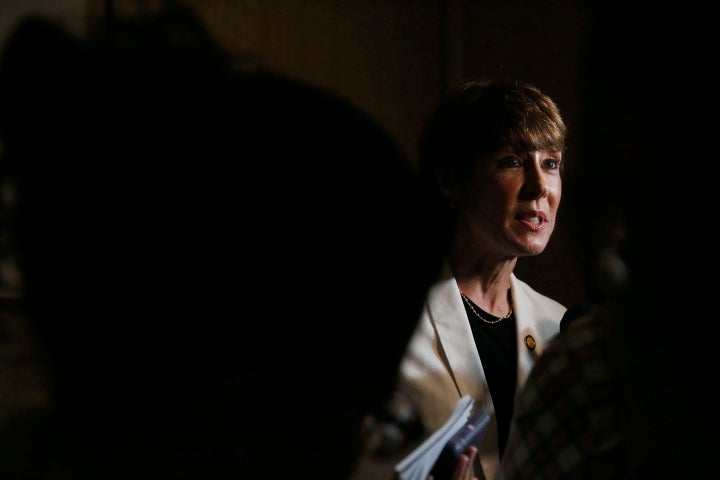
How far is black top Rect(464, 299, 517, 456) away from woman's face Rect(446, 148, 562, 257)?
0.54ft

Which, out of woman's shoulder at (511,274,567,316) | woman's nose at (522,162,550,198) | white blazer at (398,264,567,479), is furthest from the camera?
woman's shoulder at (511,274,567,316)

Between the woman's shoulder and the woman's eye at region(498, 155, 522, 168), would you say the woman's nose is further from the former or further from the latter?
the woman's shoulder

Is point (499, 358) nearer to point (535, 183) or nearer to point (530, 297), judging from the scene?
point (530, 297)

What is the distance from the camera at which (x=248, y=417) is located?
1.71 ft

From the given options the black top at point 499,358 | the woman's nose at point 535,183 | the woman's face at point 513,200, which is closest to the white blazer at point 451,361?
the black top at point 499,358

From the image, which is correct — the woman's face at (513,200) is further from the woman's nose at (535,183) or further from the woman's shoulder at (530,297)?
the woman's shoulder at (530,297)

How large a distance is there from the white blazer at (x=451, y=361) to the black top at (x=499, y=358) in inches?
0.8

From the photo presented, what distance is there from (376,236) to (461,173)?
45.7 inches

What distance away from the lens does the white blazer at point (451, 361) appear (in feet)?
4.42

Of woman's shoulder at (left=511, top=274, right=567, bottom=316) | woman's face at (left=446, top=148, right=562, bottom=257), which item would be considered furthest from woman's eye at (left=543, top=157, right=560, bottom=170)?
woman's shoulder at (left=511, top=274, right=567, bottom=316)

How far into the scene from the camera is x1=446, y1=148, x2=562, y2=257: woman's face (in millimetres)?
1541

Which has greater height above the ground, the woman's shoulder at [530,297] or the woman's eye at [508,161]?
the woman's eye at [508,161]

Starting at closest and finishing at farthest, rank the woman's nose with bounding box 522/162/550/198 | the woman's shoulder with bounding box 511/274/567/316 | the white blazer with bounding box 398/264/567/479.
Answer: the white blazer with bounding box 398/264/567/479 → the woman's nose with bounding box 522/162/550/198 → the woman's shoulder with bounding box 511/274/567/316

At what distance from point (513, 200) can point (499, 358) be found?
345 millimetres
